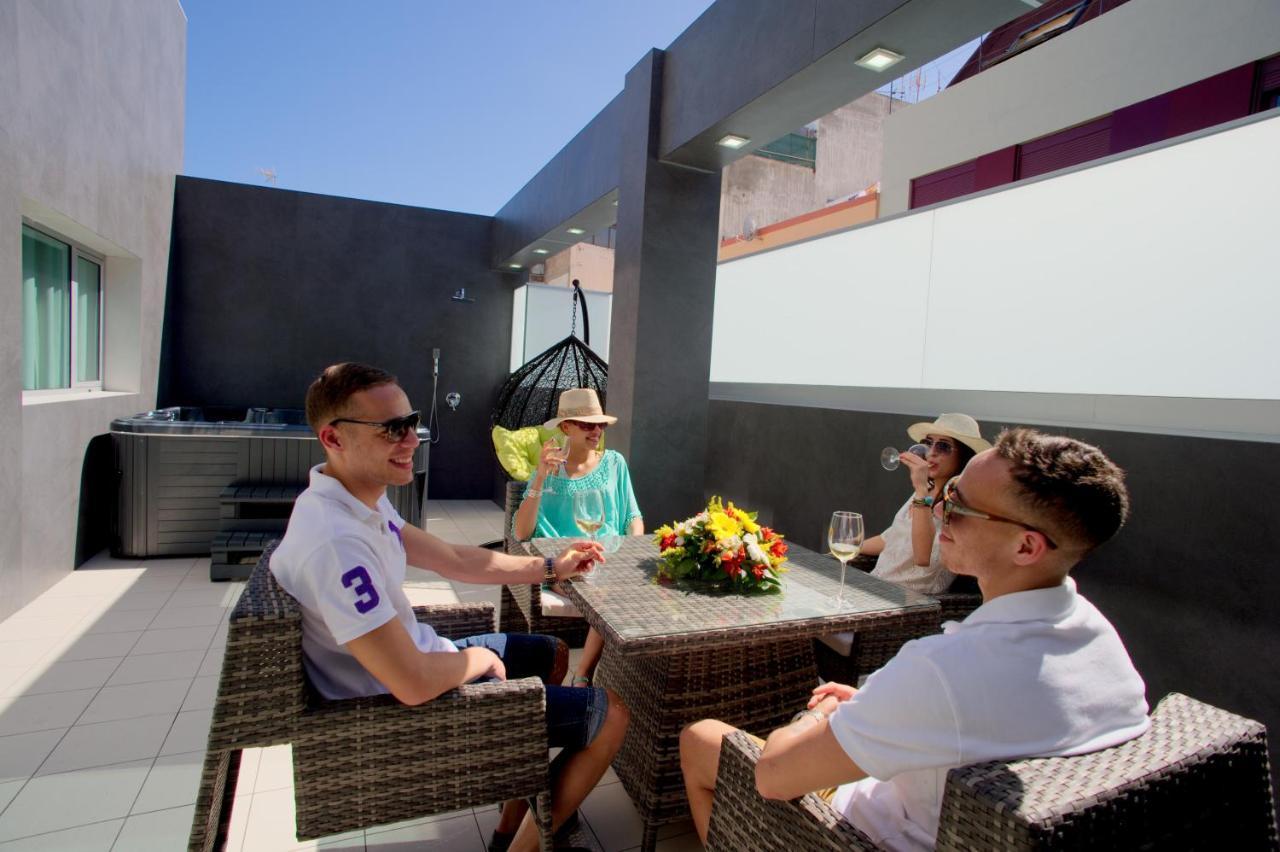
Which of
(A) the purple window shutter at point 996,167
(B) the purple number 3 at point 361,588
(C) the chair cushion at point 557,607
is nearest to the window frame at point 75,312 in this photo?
(C) the chair cushion at point 557,607

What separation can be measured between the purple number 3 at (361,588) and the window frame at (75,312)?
3768 mm

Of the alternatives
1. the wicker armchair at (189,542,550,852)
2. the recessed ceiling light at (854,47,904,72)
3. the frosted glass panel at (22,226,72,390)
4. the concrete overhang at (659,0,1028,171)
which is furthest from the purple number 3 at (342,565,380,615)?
the frosted glass panel at (22,226,72,390)

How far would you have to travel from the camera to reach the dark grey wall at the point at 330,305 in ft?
20.3

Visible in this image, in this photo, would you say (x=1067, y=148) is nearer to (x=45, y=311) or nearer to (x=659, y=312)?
(x=659, y=312)

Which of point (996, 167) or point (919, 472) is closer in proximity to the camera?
point (919, 472)

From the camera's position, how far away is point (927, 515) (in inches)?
93.1

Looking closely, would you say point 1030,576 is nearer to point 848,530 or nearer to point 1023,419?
point 848,530

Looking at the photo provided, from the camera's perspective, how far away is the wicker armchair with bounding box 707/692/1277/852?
80cm

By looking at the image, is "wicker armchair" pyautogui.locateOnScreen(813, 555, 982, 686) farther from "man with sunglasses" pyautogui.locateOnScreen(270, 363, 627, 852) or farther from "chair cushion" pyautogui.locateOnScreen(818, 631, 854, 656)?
"man with sunglasses" pyautogui.locateOnScreen(270, 363, 627, 852)

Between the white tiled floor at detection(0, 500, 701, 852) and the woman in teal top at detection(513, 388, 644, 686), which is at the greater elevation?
the woman in teal top at detection(513, 388, 644, 686)

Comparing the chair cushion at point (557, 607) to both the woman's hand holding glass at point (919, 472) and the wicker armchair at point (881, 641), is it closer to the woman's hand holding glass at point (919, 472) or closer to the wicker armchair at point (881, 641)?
the wicker armchair at point (881, 641)

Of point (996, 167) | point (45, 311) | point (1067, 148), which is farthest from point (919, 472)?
point (996, 167)

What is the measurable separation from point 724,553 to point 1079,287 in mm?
2012

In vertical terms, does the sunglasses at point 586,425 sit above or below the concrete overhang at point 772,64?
below
